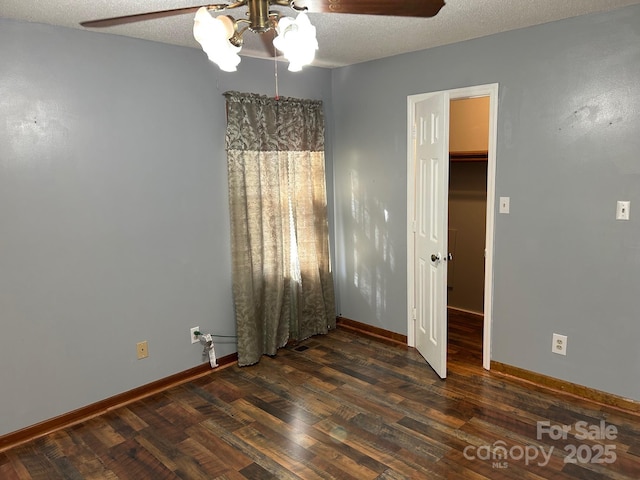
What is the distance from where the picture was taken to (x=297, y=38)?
58.5 inches

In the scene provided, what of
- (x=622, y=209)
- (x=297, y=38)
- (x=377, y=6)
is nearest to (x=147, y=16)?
(x=297, y=38)

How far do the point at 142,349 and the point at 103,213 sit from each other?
0.96 m

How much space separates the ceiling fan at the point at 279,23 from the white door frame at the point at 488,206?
1.56 m

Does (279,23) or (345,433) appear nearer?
(279,23)

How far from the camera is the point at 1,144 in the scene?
8.27ft

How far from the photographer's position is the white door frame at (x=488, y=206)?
10.4ft

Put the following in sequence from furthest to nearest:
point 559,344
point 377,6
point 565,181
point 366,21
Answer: point 559,344
point 565,181
point 366,21
point 377,6

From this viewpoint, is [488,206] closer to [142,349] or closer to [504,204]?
[504,204]

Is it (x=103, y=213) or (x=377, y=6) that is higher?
(x=377, y=6)

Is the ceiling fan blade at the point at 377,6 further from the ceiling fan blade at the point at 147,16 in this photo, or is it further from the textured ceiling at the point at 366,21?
the textured ceiling at the point at 366,21

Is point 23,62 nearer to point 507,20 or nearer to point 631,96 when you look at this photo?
point 507,20

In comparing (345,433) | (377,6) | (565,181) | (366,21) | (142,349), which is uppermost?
(366,21)

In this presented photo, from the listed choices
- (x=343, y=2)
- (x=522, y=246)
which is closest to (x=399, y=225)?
(x=522, y=246)

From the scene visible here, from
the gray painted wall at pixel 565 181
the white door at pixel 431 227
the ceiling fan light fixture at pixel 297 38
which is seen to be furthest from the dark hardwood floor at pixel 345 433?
the ceiling fan light fixture at pixel 297 38
